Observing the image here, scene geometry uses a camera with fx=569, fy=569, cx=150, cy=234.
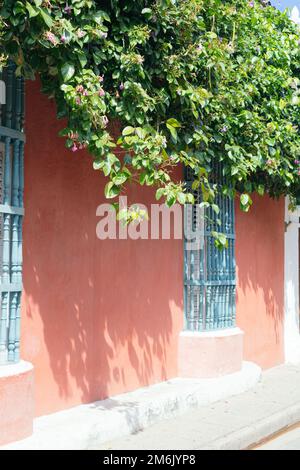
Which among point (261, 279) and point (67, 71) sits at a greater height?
point (67, 71)

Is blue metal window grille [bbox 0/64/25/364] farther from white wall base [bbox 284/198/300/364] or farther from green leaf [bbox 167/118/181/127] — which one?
white wall base [bbox 284/198/300/364]

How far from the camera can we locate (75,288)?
537cm

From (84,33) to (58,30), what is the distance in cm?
24

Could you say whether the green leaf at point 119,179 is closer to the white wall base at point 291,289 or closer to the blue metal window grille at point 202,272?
the blue metal window grille at point 202,272

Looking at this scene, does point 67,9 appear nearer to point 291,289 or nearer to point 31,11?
point 31,11

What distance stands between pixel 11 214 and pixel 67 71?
1.16 metres

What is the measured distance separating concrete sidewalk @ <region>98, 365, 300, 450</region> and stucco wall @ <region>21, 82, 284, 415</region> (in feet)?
2.36

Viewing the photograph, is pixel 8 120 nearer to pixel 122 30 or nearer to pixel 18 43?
pixel 18 43

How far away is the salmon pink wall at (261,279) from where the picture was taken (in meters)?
7.88

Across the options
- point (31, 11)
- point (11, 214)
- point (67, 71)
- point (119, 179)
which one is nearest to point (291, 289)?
point (119, 179)

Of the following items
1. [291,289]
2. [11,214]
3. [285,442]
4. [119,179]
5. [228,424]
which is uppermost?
[119,179]

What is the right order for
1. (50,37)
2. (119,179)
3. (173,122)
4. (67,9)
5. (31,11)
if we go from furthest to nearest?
(173,122)
(119,179)
(67,9)
(50,37)
(31,11)
